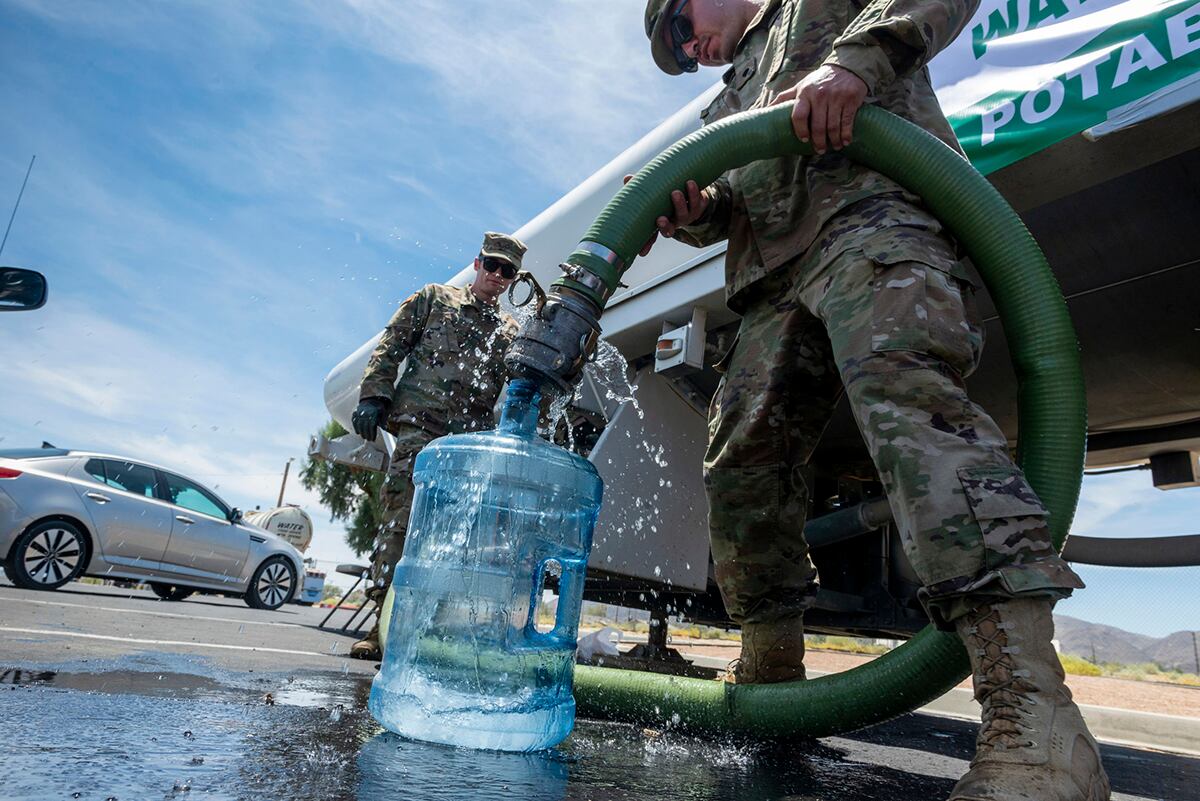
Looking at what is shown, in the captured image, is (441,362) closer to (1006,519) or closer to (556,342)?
(556,342)

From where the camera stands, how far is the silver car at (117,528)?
6.98m

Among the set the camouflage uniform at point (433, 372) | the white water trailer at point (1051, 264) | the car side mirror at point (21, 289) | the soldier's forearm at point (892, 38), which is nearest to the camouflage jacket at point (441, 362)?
the camouflage uniform at point (433, 372)

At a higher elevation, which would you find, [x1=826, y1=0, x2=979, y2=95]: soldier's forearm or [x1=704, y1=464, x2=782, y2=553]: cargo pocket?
[x1=826, y1=0, x2=979, y2=95]: soldier's forearm

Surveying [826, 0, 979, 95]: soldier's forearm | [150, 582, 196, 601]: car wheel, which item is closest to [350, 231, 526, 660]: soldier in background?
[826, 0, 979, 95]: soldier's forearm

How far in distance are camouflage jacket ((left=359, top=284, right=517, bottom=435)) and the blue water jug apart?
6.37ft

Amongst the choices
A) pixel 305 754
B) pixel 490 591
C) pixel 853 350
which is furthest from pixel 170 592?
pixel 853 350

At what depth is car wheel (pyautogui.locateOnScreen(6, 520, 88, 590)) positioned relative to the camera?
22.7ft

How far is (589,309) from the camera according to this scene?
169cm

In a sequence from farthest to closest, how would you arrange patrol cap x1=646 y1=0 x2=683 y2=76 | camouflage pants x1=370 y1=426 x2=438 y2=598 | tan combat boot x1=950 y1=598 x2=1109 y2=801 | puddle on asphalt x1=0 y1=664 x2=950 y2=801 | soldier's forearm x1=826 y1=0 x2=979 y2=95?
camouflage pants x1=370 y1=426 x2=438 y2=598 → patrol cap x1=646 y1=0 x2=683 y2=76 → soldier's forearm x1=826 y1=0 x2=979 y2=95 → tan combat boot x1=950 y1=598 x2=1109 y2=801 → puddle on asphalt x1=0 y1=664 x2=950 y2=801

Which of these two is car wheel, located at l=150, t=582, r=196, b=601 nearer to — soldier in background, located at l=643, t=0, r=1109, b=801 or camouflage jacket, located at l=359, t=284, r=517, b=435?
camouflage jacket, located at l=359, t=284, r=517, b=435

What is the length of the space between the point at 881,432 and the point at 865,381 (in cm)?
11

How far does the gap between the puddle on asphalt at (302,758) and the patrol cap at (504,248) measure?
8.21 feet

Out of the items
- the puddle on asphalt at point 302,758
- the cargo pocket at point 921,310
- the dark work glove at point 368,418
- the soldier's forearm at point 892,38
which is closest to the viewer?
the puddle on asphalt at point 302,758

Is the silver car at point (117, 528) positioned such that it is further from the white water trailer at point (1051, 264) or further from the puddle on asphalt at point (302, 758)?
the puddle on asphalt at point (302, 758)
